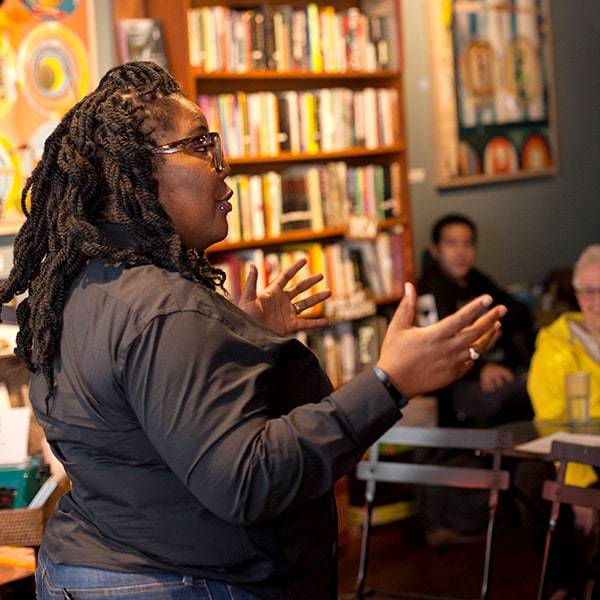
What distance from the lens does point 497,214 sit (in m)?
6.89

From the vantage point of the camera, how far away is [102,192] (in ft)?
5.87

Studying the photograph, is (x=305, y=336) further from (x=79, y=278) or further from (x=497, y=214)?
(x=79, y=278)

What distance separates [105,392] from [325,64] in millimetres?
4028

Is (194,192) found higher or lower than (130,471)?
higher

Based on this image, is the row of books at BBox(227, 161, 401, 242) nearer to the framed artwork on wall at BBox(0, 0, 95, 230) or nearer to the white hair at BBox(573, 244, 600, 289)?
the framed artwork on wall at BBox(0, 0, 95, 230)

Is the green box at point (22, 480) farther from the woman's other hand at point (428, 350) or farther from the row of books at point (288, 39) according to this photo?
the row of books at point (288, 39)

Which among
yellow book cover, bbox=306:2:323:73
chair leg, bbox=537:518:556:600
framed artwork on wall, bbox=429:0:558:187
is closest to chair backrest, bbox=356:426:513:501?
chair leg, bbox=537:518:556:600

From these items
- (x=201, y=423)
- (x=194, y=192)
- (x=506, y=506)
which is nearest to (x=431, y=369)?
(x=201, y=423)

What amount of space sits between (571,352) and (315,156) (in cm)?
183

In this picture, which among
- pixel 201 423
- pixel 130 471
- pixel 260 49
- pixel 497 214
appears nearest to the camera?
pixel 201 423

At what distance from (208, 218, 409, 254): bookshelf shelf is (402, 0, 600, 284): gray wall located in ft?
2.09

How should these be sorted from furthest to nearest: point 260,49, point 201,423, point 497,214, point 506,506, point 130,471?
point 497,214, point 260,49, point 506,506, point 130,471, point 201,423

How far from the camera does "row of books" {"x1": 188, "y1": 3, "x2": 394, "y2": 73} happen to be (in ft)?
16.4

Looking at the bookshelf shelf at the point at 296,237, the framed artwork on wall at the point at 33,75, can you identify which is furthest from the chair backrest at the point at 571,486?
the framed artwork on wall at the point at 33,75
